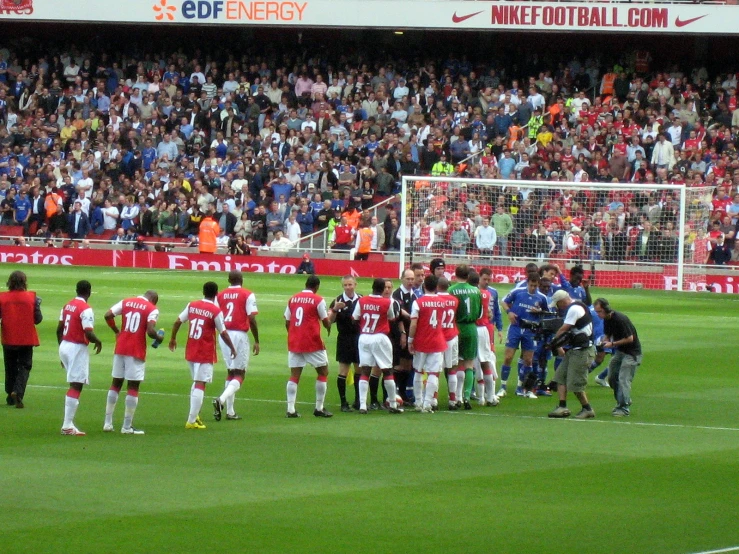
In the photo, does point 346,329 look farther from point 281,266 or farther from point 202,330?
point 281,266

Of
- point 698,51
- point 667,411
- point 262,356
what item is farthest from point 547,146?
point 667,411

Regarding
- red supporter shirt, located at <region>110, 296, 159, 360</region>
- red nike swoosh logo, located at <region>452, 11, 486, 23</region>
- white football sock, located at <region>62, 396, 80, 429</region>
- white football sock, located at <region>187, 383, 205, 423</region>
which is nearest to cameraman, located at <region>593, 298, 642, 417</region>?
white football sock, located at <region>187, 383, 205, 423</region>

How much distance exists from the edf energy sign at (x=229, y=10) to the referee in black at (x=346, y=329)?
33068 millimetres

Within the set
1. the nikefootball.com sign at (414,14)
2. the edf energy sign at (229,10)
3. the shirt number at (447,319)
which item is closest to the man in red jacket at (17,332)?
the shirt number at (447,319)

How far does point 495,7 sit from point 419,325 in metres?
31.6

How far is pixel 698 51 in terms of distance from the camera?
49406 mm

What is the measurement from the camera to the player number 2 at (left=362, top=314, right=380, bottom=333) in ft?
58.4

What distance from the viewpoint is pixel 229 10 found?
5034 cm

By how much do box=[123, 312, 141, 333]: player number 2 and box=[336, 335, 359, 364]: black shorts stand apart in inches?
128

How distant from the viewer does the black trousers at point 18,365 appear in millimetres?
18562

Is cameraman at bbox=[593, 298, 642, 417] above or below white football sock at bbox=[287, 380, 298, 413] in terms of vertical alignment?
above

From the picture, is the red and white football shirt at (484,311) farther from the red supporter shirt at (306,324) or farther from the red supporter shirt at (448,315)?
the red supporter shirt at (306,324)

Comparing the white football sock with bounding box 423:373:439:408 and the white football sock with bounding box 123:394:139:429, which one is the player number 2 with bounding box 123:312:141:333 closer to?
the white football sock with bounding box 123:394:139:429

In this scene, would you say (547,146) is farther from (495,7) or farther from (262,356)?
(262,356)
